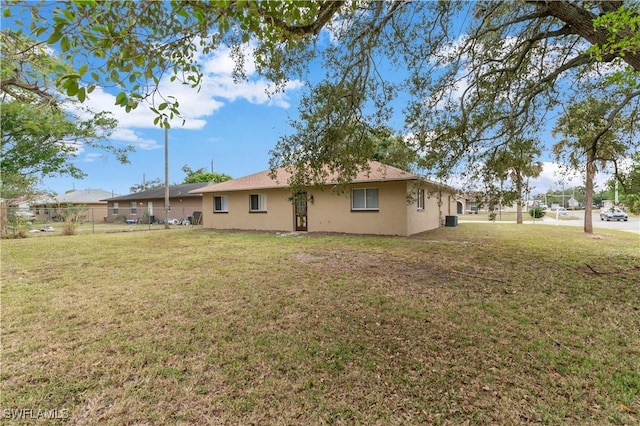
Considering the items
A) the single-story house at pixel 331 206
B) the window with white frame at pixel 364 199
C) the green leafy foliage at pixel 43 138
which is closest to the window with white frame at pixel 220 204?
the single-story house at pixel 331 206

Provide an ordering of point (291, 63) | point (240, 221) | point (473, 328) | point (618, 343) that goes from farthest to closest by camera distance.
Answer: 1. point (240, 221)
2. point (291, 63)
3. point (473, 328)
4. point (618, 343)

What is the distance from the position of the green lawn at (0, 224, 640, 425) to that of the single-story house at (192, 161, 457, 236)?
5.49 m

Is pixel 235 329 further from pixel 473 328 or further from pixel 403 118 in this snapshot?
pixel 403 118

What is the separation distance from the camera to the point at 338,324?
3779 millimetres

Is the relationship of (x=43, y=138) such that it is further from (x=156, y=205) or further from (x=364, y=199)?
(x=364, y=199)

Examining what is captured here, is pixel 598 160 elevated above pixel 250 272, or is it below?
above

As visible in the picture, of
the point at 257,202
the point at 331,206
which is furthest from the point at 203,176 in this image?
the point at 331,206

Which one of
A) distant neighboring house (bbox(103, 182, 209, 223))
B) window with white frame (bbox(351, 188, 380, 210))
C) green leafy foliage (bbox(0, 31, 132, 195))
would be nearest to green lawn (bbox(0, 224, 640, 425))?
window with white frame (bbox(351, 188, 380, 210))

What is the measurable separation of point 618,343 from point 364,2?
6.35 m

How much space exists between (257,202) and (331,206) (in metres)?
4.66

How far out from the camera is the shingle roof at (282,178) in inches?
470

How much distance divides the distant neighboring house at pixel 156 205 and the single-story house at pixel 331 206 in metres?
9.01

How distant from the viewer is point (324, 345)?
3.25 metres

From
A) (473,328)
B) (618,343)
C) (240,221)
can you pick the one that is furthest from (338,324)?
(240,221)
